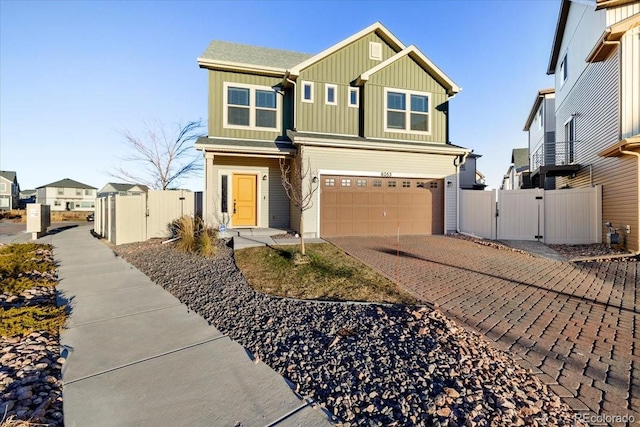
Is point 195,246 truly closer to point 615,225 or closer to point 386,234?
point 386,234

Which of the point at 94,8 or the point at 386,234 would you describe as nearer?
the point at 94,8

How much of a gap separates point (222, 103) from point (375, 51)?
7193 mm

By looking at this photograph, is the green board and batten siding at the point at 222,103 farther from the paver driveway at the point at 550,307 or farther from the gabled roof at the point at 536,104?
the gabled roof at the point at 536,104

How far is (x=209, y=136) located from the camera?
12039 mm

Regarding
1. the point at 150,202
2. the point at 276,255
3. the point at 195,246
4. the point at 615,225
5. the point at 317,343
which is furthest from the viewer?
the point at 150,202

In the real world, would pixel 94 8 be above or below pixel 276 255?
above

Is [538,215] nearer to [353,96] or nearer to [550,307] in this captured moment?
[550,307]

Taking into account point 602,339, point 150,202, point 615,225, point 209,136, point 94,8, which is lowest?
point 602,339

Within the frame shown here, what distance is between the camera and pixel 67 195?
58.7 metres

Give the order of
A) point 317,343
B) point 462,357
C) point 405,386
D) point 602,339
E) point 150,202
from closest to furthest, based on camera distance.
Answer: point 405,386 < point 462,357 < point 317,343 < point 602,339 < point 150,202

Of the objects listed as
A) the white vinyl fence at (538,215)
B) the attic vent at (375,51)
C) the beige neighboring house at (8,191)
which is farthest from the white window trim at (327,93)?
the beige neighboring house at (8,191)

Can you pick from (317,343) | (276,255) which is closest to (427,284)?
(317,343)

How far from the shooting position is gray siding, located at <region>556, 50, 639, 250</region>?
9359 mm

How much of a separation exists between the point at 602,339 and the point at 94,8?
14.2 meters
